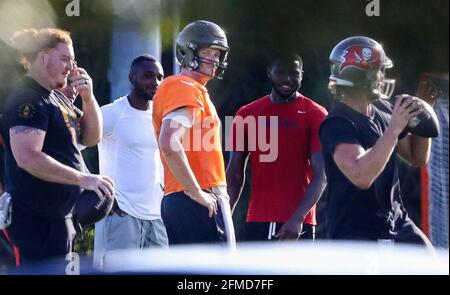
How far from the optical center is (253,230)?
5.78 m

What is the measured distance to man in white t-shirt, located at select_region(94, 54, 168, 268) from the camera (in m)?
5.82

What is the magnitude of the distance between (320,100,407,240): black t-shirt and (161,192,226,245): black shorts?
53 centimetres

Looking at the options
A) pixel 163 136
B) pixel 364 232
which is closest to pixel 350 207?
pixel 364 232

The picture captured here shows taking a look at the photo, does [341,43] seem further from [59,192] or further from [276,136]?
[59,192]

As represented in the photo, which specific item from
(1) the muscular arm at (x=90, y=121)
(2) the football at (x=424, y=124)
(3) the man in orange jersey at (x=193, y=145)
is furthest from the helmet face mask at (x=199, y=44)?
(2) the football at (x=424, y=124)

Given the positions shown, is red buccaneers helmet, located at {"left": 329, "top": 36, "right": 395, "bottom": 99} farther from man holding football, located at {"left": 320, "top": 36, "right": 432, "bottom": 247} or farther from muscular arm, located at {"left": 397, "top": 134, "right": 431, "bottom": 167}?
muscular arm, located at {"left": 397, "top": 134, "right": 431, "bottom": 167}

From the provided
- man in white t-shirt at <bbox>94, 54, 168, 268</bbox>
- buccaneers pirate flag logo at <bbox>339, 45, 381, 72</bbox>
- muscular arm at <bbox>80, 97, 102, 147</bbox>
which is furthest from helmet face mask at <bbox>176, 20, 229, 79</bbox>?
buccaneers pirate flag logo at <bbox>339, 45, 381, 72</bbox>

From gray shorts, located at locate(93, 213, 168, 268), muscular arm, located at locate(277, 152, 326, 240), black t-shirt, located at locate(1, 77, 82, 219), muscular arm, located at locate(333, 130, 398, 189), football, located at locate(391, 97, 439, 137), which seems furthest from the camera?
gray shorts, located at locate(93, 213, 168, 268)

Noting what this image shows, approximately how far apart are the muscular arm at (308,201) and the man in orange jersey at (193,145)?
28 centimetres

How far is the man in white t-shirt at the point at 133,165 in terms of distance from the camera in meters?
5.82

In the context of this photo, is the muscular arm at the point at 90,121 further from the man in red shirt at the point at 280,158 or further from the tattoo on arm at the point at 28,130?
the man in red shirt at the point at 280,158

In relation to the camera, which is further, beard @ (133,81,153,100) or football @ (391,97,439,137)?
beard @ (133,81,153,100)

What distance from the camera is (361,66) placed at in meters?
5.58

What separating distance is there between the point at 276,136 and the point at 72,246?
3.58ft
